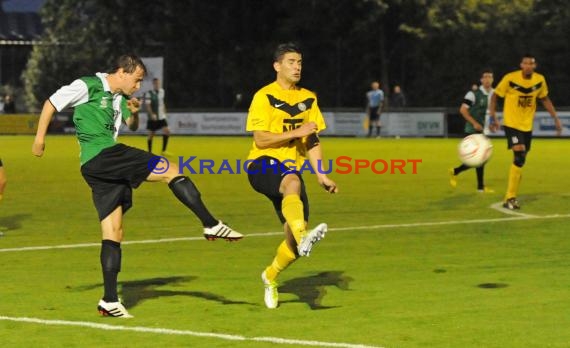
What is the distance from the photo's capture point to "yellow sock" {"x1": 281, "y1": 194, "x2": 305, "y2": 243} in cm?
1002

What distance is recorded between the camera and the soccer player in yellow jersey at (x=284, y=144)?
1054 centimetres

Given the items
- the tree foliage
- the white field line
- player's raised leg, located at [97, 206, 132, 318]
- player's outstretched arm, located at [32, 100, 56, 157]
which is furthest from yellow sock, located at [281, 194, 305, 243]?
the tree foliage

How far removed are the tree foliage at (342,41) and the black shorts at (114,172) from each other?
4768cm

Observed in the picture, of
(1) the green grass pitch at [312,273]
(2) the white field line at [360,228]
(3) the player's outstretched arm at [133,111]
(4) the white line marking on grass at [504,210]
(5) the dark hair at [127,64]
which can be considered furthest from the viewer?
(4) the white line marking on grass at [504,210]

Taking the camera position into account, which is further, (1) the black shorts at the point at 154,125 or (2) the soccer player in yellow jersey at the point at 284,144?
(1) the black shorts at the point at 154,125

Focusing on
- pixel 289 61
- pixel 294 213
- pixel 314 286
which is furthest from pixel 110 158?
pixel 314 286

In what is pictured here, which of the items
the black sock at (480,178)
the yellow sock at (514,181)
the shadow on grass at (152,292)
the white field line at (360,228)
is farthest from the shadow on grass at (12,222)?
the black sock at (480,178)

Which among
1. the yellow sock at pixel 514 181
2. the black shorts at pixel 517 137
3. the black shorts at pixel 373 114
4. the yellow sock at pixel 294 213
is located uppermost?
the yellow sock at pixel 294 213

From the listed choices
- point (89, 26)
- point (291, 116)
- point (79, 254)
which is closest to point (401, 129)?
point (89, 26)

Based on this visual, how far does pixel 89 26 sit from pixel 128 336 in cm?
6825

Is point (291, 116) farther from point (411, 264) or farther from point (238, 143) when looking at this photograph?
point (238, 143)

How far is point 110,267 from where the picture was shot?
33.9ft

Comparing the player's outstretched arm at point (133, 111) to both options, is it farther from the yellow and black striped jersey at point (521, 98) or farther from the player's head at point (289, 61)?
the yellow and black striped jersey at point (521, 98)

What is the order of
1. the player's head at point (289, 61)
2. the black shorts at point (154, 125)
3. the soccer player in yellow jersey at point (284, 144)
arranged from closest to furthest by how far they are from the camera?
the soccer player in yellow jersey at point (284, 144), the player's head at point (289, 61), the black shorts at point (154, 125)
